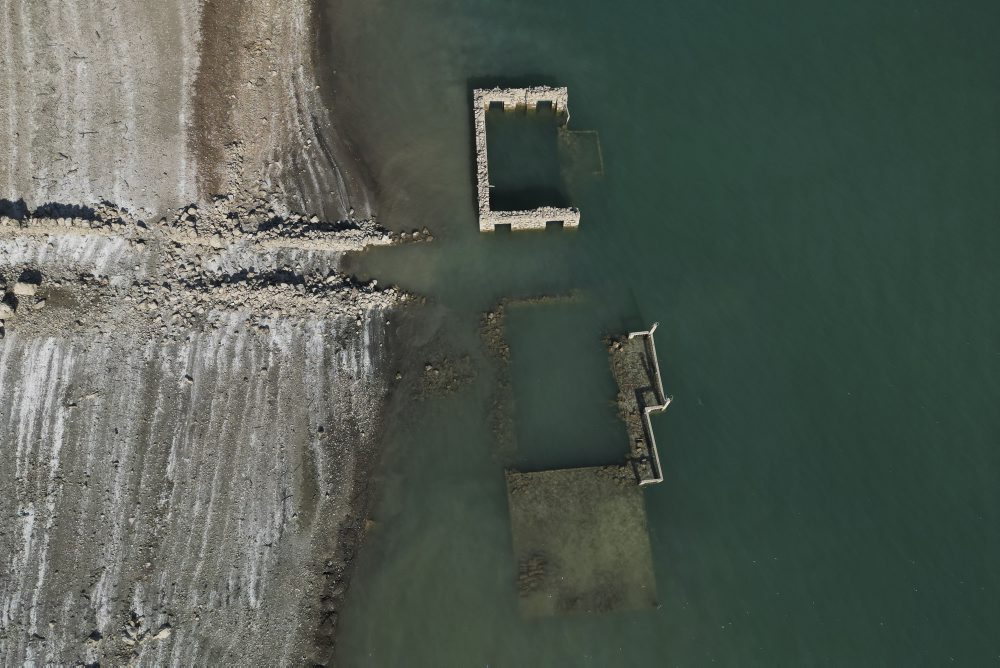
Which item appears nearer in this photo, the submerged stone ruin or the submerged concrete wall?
the submerged stone ruin

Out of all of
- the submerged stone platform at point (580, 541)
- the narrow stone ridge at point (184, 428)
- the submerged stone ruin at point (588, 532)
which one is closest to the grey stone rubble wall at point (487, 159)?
the narrow stone ridge at point (184, 428)

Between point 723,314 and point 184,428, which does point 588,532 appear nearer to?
point 723,314

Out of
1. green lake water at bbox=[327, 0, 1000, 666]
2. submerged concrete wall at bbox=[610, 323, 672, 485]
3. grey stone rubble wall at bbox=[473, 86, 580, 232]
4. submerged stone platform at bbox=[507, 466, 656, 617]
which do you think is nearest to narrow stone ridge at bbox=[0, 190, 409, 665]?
green lake water at bbox=[327, 0, 1000, 666]

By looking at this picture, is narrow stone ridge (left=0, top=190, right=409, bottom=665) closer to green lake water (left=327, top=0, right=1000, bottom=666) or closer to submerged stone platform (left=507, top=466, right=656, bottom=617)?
green lake water (left=327, top=0, right=1000, bottom=666)

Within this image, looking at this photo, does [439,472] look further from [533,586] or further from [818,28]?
[818,28]

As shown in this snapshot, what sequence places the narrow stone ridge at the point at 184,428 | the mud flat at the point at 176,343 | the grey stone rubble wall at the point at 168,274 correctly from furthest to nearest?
the grey stone rubble wall at the point at 168,274
the mud flat at the point at 176,343
the narrow stone ridge at the point at 184,428

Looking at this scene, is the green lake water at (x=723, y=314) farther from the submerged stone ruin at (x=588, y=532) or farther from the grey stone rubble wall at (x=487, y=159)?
the grey stone rubble wall at (x=487, y=159)
